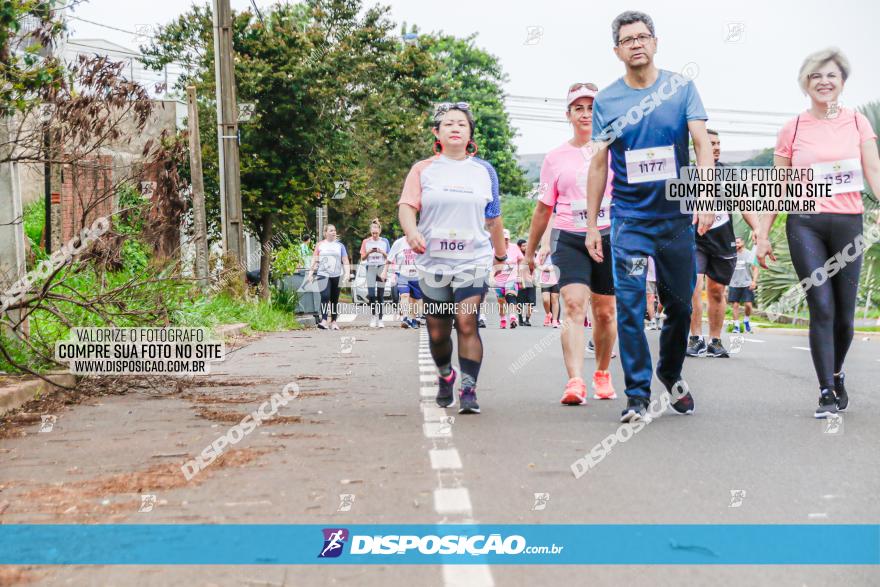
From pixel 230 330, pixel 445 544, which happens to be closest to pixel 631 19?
pixel 445 544

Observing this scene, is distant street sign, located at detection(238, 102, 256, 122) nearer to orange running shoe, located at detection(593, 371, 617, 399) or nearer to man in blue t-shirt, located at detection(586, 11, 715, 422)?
orange running shoe, located at detection(593, 371, 617, 399)

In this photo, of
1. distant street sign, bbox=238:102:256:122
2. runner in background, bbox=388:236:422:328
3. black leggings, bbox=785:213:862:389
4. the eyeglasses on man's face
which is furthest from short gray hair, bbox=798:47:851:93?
distant street sign, bbox=238:102:256:122

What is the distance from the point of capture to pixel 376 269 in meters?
21.1

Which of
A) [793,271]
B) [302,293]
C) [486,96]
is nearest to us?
[302,293]

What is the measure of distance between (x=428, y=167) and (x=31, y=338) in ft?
11.8

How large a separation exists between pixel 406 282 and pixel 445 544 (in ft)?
51.7

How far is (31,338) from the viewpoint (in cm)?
906

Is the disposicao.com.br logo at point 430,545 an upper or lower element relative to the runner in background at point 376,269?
lower

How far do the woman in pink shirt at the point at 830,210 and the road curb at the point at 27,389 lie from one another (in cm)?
509

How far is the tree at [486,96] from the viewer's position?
6288 cm

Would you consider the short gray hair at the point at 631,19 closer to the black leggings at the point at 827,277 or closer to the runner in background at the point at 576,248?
the runner in background at the point at 576,248

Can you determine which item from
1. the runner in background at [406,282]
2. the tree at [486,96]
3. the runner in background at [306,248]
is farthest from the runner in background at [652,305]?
the tree at [486,96]

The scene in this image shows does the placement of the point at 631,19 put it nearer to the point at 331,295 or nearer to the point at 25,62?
the point at 25,62

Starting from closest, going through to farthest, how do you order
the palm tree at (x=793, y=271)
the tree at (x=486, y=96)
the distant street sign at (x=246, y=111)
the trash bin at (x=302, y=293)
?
the palm tree at (x=793, y=271) → the distant street sign at (x=246, y=111) → the trash bin at (x=302, y=293) → the tree at (x=486, y=96)
